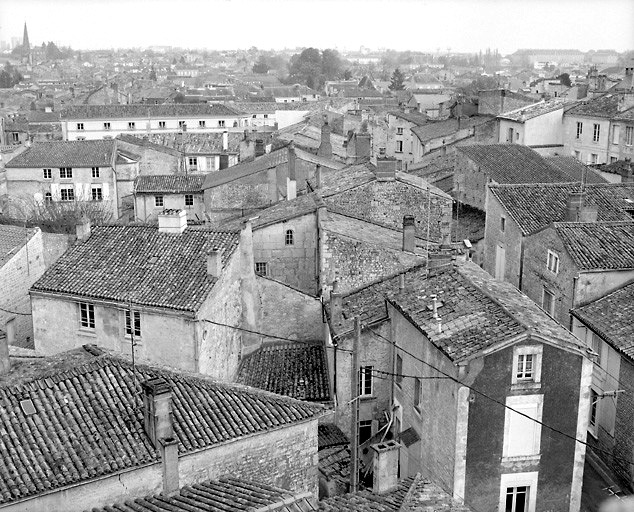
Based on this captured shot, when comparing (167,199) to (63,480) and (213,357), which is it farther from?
(63,480)

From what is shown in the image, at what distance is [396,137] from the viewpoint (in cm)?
6950

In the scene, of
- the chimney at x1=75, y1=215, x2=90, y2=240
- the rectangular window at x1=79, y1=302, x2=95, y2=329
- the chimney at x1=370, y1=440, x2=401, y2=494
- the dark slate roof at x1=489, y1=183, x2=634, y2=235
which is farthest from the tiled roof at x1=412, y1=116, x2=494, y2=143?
the chimney at x1=370, y1=440, x2=401, y2=494

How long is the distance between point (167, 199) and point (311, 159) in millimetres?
8319

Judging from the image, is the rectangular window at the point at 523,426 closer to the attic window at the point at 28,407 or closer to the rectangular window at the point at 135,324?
the attic window at the point at 28,407

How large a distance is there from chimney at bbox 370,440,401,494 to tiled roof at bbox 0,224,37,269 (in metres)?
21.2

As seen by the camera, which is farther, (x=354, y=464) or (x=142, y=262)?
(x=142, y=262)

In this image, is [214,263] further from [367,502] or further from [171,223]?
[367,502]

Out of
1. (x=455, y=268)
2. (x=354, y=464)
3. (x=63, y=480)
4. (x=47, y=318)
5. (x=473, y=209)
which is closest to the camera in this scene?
(x=63, y=480)

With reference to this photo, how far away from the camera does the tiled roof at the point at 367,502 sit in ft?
49.2

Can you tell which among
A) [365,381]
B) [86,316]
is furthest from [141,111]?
[365,381]

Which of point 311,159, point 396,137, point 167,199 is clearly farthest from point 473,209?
point 396,137

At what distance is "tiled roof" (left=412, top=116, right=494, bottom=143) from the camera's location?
198ft

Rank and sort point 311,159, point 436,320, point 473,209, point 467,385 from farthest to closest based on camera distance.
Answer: point 311,159, point 473,209, point 436,320, point 467,385

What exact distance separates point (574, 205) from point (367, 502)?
58.2ft
